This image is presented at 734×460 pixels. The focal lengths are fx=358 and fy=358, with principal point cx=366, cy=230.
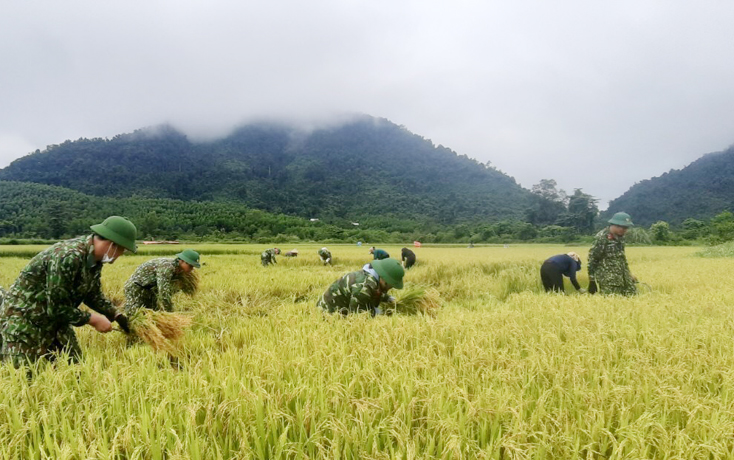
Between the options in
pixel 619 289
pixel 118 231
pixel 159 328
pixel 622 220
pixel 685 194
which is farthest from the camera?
pixel 685 194

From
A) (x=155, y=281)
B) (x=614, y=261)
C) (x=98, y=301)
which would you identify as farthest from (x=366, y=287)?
(x=614, y=261)

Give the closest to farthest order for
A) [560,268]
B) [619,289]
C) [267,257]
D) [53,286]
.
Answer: [53,286], [619,289], [560,268], [267,257]

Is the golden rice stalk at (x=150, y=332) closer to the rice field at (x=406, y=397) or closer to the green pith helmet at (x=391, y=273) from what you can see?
the rice field at (x=406, y=397)

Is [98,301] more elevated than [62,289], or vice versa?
[62,289]

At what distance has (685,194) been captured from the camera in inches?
2392

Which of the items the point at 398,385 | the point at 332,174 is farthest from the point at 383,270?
the point at 332,174

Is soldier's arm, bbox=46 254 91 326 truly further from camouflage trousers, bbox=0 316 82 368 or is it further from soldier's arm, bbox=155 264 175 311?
soldier's arm, bbox=155 264 175 311

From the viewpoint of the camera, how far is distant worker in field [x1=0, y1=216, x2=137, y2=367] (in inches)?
108

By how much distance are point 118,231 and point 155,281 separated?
2.55 meters

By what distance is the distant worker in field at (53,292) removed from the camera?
274 centimetres

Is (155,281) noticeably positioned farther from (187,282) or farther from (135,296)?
(187,282)

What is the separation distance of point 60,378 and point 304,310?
2852mm

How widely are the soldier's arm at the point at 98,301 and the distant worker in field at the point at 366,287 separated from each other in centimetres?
213

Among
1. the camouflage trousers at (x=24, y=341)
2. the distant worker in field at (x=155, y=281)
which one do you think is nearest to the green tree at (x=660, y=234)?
the distant worker in field at (x=155, y=281)
